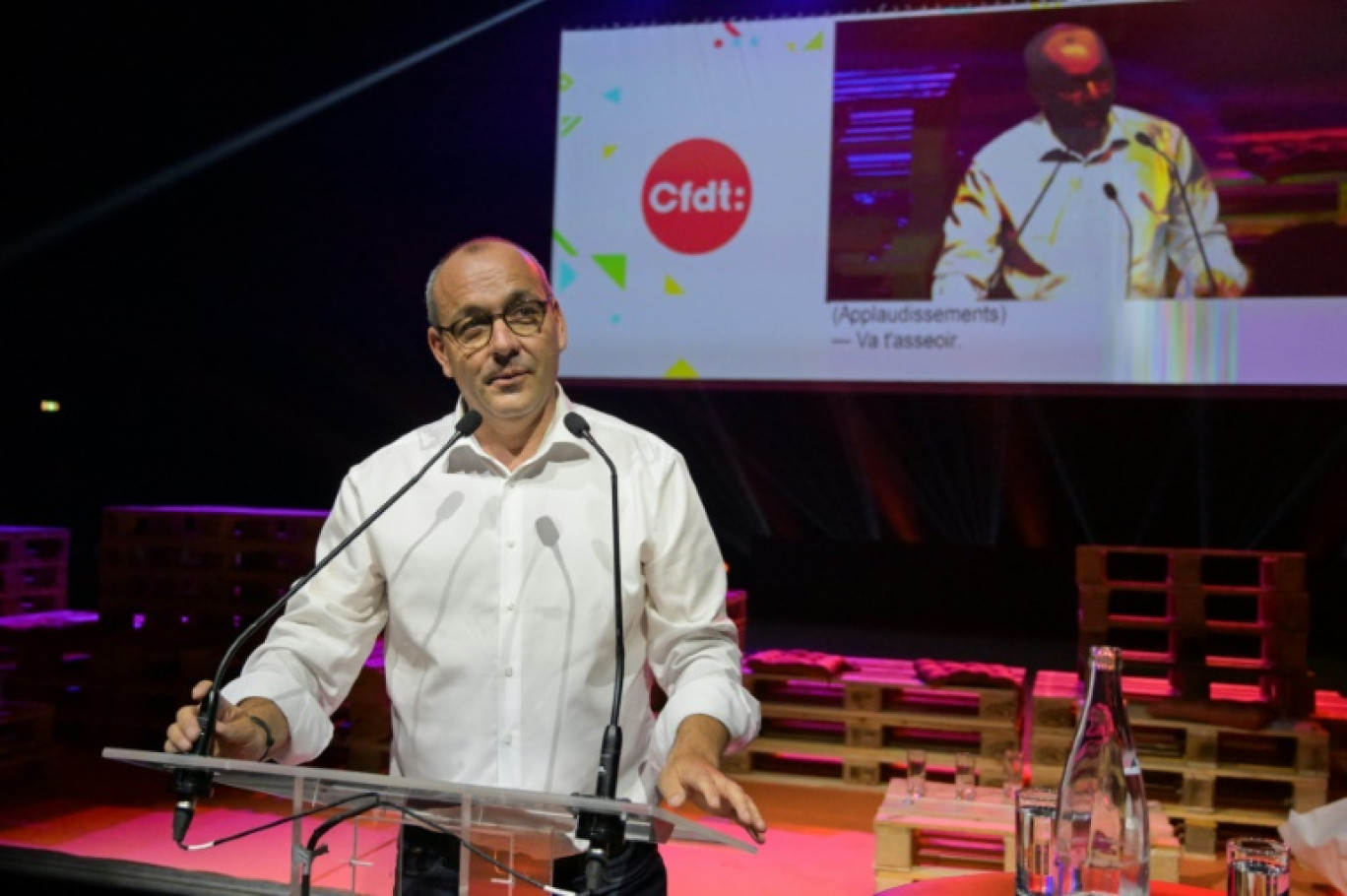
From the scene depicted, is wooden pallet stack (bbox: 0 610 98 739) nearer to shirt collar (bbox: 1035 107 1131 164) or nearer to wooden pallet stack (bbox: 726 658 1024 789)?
wooden pallet stack (bbox: 726 658 1024 789)

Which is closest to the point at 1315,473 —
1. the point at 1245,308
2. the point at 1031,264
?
the point at 1245,308

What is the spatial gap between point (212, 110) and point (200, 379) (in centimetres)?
161

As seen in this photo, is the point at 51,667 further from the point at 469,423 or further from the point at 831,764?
the point at 469,423

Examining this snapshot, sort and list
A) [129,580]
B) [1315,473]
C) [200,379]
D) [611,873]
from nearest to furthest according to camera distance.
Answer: [611,873], [129,580], [1315,473], [200,379]

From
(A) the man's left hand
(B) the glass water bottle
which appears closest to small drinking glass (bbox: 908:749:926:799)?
(B) the glass water bottle

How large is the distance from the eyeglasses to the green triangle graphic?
355 centimetres

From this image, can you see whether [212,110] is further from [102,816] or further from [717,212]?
[102,816]

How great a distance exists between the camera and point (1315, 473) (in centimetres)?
604

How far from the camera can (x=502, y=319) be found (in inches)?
72.0

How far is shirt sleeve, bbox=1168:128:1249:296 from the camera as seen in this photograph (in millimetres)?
4734

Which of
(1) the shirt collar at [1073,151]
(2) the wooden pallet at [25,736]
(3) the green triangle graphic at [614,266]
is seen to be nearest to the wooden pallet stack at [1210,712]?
(1) the shirt collar at [1073,151]

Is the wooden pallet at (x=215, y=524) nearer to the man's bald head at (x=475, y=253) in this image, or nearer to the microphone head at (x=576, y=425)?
the man's bald head at (x=475, y=253)

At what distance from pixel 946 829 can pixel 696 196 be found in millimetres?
2837

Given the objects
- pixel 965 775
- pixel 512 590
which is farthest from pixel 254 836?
pixel 512 590
